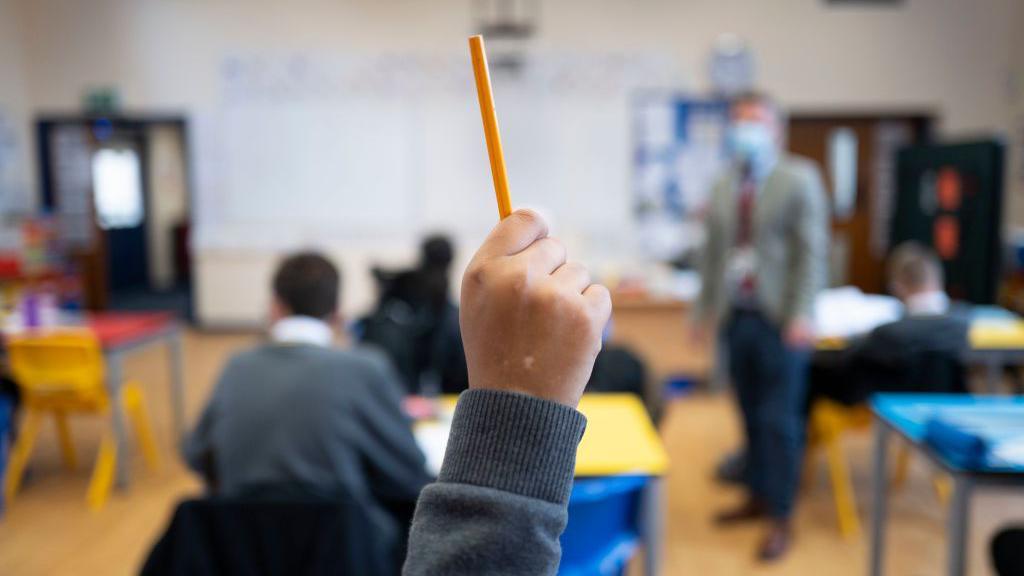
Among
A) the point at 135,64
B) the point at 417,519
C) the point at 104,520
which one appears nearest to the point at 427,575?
the point at 417,519

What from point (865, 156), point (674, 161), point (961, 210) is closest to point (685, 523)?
point (961, 210)

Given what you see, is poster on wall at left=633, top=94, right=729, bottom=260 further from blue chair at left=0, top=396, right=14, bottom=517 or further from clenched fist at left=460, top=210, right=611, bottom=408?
clenched fist at left=460, top=210, right=611, bottom=408

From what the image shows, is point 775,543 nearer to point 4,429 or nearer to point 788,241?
point 788,241

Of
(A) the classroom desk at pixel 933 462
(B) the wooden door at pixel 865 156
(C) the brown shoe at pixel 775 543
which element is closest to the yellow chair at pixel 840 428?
(C) the brown shoe at pixel 775 543

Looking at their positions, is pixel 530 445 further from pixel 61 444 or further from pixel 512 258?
pixel 61 444

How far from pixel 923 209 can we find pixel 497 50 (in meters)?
3.67

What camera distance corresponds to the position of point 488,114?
503 mm

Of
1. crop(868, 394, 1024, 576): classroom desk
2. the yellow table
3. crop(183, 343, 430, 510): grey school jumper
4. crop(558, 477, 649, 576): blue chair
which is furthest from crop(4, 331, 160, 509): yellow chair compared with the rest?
crop(868, 394, 1024, 576): classroom desk

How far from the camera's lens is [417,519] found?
53 centimetres

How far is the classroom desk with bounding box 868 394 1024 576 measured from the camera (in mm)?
1630

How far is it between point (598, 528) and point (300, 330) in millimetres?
849

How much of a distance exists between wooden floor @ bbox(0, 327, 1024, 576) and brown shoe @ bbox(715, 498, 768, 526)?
0.05 meters

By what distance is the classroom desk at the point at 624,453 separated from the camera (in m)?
1.86

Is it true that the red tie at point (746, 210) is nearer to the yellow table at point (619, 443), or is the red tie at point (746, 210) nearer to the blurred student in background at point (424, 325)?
the yellow table at point (619, 443)
